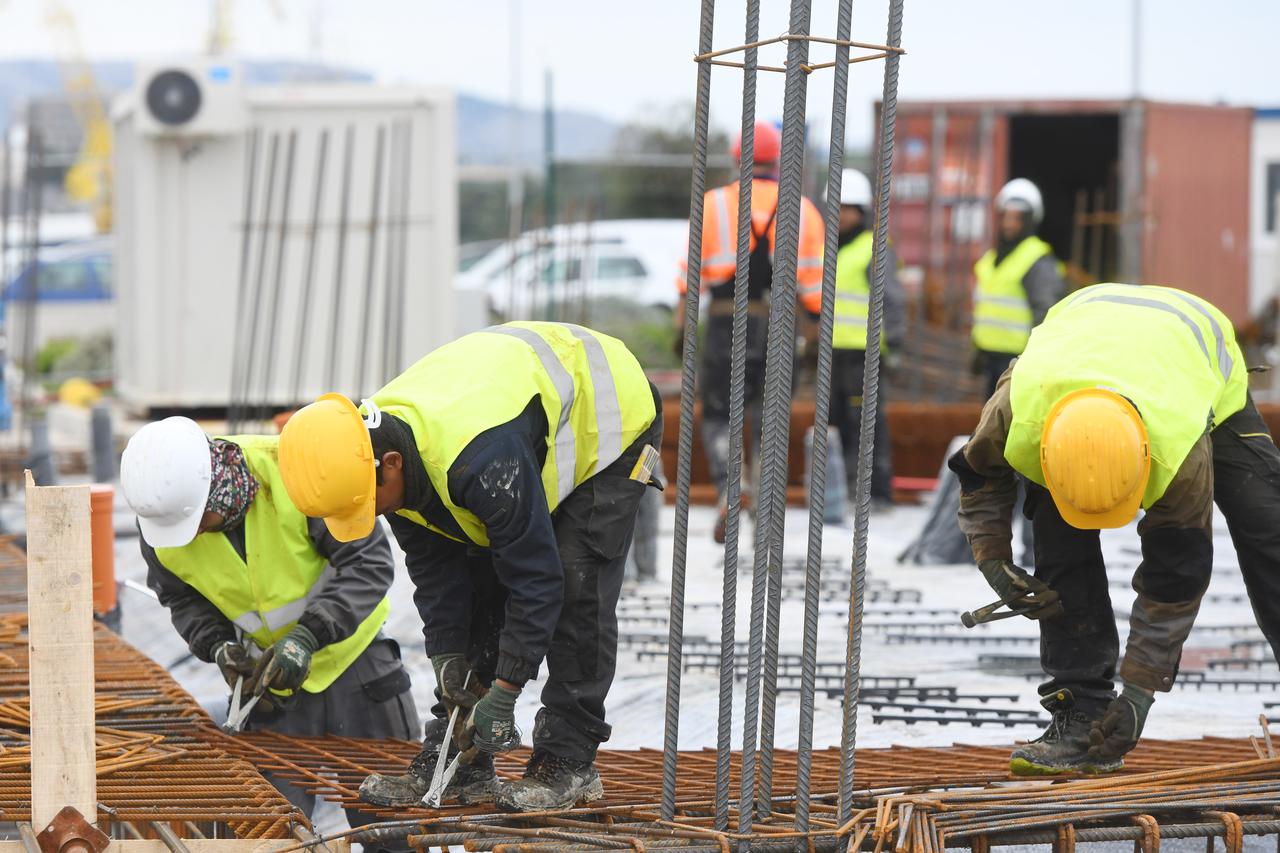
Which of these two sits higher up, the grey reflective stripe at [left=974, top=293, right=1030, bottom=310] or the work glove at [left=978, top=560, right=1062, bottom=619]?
the grey reflective stripe at [left=974, top=293, right=1030, bottom=310]

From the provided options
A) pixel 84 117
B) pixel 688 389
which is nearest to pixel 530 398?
pixel 688 389

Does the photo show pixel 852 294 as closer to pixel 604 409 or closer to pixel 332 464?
pixel 604 409

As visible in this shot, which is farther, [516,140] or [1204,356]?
[516,140]

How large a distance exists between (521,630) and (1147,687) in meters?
1.44

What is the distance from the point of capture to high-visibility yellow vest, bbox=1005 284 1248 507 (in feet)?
11.3

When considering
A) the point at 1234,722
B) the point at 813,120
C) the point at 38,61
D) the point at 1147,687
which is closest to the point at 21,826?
the point at 1147,687

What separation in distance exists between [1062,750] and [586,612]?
1.17 meters

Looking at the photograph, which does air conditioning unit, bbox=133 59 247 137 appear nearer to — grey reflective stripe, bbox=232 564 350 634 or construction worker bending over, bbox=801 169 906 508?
construction worker bending over, bbox=801 169 906 508

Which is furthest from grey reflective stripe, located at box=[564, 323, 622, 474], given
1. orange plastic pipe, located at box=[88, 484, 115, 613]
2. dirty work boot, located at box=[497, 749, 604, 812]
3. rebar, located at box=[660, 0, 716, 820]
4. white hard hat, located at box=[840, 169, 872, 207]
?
white hard hat, located at box=[840, 169, 872, 207]

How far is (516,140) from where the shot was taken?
2508cm

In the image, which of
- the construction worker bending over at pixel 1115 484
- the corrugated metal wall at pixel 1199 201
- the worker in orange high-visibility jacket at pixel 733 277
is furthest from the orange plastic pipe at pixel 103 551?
the corrugated metal wall at pixel 1199 201

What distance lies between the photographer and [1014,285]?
8875 mm

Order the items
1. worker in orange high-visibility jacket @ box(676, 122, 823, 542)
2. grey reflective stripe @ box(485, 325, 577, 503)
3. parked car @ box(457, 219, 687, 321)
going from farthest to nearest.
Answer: parked car @ box(457, 219, 687, 321) → worker in orange high-visibility jacket @ box(676, 122, 823, 542) → grey reflective stripe @ box(485, 325, 577, 503)

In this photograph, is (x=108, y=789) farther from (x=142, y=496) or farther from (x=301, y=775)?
(x=142, y=496)
